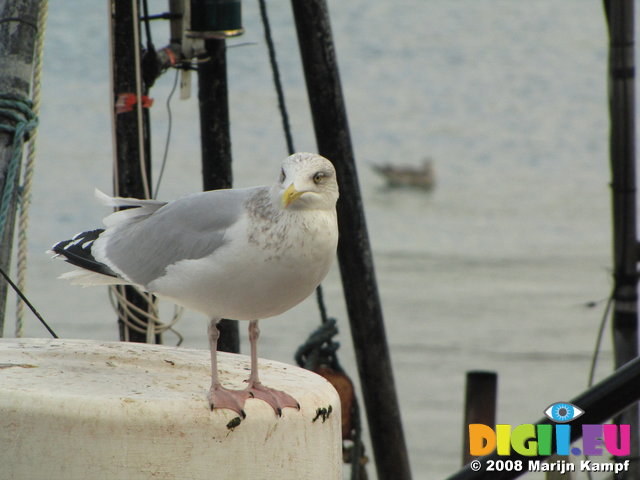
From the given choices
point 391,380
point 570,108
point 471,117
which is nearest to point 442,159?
point 471,117

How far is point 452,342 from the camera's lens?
7723 mm

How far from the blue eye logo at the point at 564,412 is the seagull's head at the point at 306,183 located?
2.58 ft

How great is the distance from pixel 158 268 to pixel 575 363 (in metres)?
5.13

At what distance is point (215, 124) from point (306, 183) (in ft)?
5.31

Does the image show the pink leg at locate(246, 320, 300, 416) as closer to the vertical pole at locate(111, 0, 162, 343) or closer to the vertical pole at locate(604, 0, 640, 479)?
the vertical pole at locate(111, 0, 162, 343)

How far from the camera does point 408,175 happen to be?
12.9 metres

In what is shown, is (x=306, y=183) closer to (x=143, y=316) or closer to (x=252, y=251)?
(x=252, y=251)

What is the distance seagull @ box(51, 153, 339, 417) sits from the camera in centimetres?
247

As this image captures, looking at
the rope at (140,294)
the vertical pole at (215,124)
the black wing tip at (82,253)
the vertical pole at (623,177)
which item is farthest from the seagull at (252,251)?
the vertical pole at (623,177)

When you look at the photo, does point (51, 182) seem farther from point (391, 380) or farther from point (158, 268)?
point (158, 268)

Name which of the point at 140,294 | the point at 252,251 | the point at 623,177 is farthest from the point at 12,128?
the point at 623,177

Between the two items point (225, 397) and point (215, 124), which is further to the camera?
point (215, 124)

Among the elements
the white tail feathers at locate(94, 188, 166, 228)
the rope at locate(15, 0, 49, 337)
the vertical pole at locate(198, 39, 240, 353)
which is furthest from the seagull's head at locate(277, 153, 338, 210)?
the vertical pole at locate(198, 39, 240, 353)

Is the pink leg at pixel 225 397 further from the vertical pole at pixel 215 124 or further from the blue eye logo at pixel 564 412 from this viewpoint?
the vertical pole at pixel 215 124
